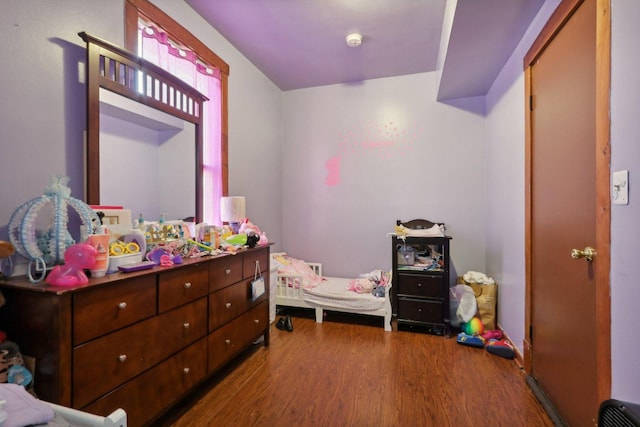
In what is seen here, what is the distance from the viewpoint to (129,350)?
1.25 meters

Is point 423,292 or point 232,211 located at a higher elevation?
point 232,211

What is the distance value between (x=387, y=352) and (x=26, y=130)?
2568 mm

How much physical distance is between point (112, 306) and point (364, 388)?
1.48 m

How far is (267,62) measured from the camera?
9.85 ft

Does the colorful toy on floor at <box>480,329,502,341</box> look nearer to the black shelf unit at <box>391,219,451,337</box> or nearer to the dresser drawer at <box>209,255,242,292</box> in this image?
the black shelf unit at <box>391,219,451,337</box>

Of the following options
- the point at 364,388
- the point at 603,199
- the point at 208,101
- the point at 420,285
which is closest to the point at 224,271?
the point at 364,388

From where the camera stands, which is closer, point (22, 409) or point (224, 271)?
point (22, 409)

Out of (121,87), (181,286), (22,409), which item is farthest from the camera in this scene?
(121,87)

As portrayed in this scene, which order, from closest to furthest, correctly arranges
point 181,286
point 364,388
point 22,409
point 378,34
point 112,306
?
point 22,409, point 112,306, point 181,286, point 364,388, point 378,34

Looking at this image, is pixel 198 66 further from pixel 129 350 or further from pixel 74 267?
pixel 129 350

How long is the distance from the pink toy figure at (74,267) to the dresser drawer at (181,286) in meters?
0.31

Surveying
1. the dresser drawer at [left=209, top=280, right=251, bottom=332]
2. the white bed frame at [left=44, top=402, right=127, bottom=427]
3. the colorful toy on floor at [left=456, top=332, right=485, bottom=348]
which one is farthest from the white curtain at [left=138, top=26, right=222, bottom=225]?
the colorful toy on floor at [left=456, top=332, right=485, bottom=348]

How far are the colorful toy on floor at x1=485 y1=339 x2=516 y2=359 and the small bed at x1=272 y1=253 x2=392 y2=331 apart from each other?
826mm

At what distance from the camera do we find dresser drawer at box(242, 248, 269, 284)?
6.81 ft
